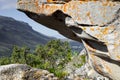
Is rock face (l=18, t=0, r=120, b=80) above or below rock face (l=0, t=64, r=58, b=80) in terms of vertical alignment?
above

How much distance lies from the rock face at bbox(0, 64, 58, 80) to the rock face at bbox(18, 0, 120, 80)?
11640 mm

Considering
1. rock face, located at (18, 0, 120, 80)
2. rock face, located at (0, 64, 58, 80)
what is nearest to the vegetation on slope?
rock face, located at (0, 64, 58, 80)

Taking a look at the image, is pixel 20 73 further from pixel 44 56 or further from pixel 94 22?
pixel 44 56

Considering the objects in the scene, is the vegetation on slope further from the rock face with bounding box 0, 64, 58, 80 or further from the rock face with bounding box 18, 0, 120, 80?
the rock face with bounding box 18, 0, 120, 80

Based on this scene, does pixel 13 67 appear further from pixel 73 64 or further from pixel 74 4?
pixel 73 64

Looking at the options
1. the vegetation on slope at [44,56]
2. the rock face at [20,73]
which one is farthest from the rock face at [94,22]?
the vegetation on slope at [44,56]

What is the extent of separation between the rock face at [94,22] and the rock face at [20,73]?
38.2 feet

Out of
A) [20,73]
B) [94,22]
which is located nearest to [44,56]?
[20,73]

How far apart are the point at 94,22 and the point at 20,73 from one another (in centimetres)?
1412

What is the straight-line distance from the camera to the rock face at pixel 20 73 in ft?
85.1

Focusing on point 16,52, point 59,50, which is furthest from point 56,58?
point 16,52

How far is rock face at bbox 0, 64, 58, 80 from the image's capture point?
2594 centimetres

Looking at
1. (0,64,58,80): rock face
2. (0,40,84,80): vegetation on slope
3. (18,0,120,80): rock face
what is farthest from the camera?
(0,40,84,80): vegetation on slope

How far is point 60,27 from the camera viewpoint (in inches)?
631
